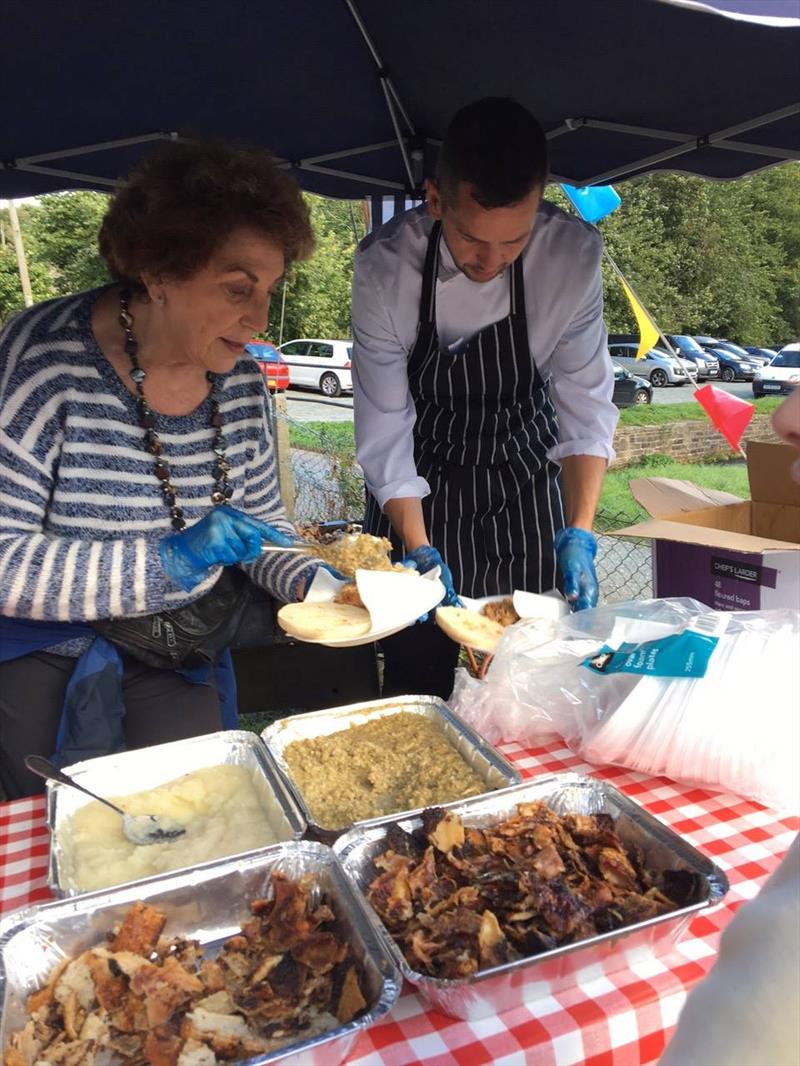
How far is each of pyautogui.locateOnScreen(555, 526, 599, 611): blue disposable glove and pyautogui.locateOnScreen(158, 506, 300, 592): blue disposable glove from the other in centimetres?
83

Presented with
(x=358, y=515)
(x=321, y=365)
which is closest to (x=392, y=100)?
(x=358, y=515)

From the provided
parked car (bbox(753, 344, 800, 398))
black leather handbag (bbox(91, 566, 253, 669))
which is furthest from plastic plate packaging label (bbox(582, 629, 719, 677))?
parked car (bbox(753, 344, 800, 398))

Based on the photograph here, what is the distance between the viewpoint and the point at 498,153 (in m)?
1.82

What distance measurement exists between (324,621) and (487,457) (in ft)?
3.43

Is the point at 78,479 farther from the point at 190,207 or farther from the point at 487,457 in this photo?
the point at 487,457

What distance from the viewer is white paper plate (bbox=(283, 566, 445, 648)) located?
65.2 inches

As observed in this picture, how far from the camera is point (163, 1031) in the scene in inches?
35.5

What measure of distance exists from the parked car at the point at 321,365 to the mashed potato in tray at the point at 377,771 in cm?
1780

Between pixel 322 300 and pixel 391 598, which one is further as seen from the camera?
pixel 322 300

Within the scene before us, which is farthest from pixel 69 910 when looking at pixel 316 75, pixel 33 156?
pixel 33 156

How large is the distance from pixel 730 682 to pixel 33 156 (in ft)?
12.1

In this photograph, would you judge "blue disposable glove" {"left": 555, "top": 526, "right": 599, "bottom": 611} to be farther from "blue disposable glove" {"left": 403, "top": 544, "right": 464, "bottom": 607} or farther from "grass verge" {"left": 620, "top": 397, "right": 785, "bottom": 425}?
"grass verge" {"left": 620, "top": 397, "right": 785, "bottom": 425}

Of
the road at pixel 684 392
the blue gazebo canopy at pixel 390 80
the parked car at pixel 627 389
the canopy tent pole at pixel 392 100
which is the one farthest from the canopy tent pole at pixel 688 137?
the road at pixel 684 392

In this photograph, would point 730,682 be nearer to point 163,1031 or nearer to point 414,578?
point 414,578
